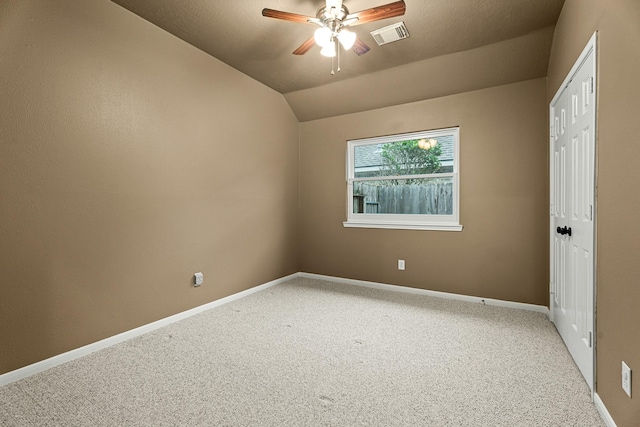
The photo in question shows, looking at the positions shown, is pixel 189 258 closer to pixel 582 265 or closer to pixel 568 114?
pixel 582 265

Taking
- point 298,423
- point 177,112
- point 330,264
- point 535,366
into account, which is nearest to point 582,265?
point 535,366

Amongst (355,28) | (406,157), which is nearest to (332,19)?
(355,28)

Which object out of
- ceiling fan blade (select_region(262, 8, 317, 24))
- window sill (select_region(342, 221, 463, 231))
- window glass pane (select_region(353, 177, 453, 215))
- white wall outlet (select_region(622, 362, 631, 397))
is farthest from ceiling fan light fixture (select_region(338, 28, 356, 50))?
white wall outlet (select_region(622, 362, 631, 397))

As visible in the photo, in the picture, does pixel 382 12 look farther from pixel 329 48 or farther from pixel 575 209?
pixel 575 209

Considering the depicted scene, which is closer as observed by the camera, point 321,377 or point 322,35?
point 321,377

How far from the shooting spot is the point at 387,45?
310 cm

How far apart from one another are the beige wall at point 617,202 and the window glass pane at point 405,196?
2.16m

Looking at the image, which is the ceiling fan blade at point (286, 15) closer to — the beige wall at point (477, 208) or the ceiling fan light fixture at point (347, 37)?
the ceiling fan light fixture at point (347, 37)

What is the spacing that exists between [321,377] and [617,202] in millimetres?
1862

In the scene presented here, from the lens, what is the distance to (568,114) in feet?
7.88

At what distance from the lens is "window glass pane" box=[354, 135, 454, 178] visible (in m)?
3.87

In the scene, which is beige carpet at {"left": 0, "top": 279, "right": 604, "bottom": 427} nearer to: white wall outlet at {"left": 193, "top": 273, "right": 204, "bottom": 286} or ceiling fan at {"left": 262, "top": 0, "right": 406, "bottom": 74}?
white wall outlet at {"left": 193, "top": 273, "right": 204, "bottom": 286}

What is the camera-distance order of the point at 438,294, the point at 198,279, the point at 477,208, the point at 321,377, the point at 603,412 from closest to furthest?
1. the point at 603,412
2. the point at 321,377
3. the point at 198,279
4. the point at 477,208
5. the point at 438,294

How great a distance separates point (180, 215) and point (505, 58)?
11.6 ft
